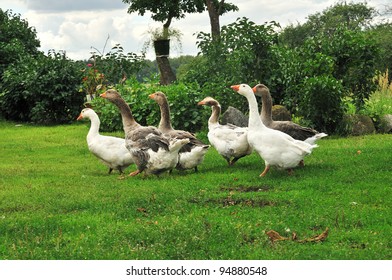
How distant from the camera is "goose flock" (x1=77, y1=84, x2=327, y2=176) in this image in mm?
11086

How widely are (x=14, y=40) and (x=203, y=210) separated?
21.7 metres

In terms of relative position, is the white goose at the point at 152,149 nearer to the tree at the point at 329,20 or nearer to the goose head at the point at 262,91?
the goose head at the point at 262,91

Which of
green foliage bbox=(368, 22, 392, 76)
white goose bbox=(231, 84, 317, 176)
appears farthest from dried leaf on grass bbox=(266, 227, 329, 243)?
green foliage bbox=(368, 22, 392, 76)

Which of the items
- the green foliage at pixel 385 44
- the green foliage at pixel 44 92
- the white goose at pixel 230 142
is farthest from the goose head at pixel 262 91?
the green foliage at pixel 385 44

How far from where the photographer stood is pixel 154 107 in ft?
61.2

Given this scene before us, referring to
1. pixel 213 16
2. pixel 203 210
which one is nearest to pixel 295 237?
pixel 203 210

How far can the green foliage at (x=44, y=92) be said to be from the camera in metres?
23.3

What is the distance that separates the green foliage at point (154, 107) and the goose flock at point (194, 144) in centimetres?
430

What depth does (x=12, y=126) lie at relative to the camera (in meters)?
23.0

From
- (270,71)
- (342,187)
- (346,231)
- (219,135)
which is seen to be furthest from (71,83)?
(346,231)

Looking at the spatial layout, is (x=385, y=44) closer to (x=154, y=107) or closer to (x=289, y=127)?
(x=154, y=107)

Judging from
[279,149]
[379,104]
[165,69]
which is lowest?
[279,149]
